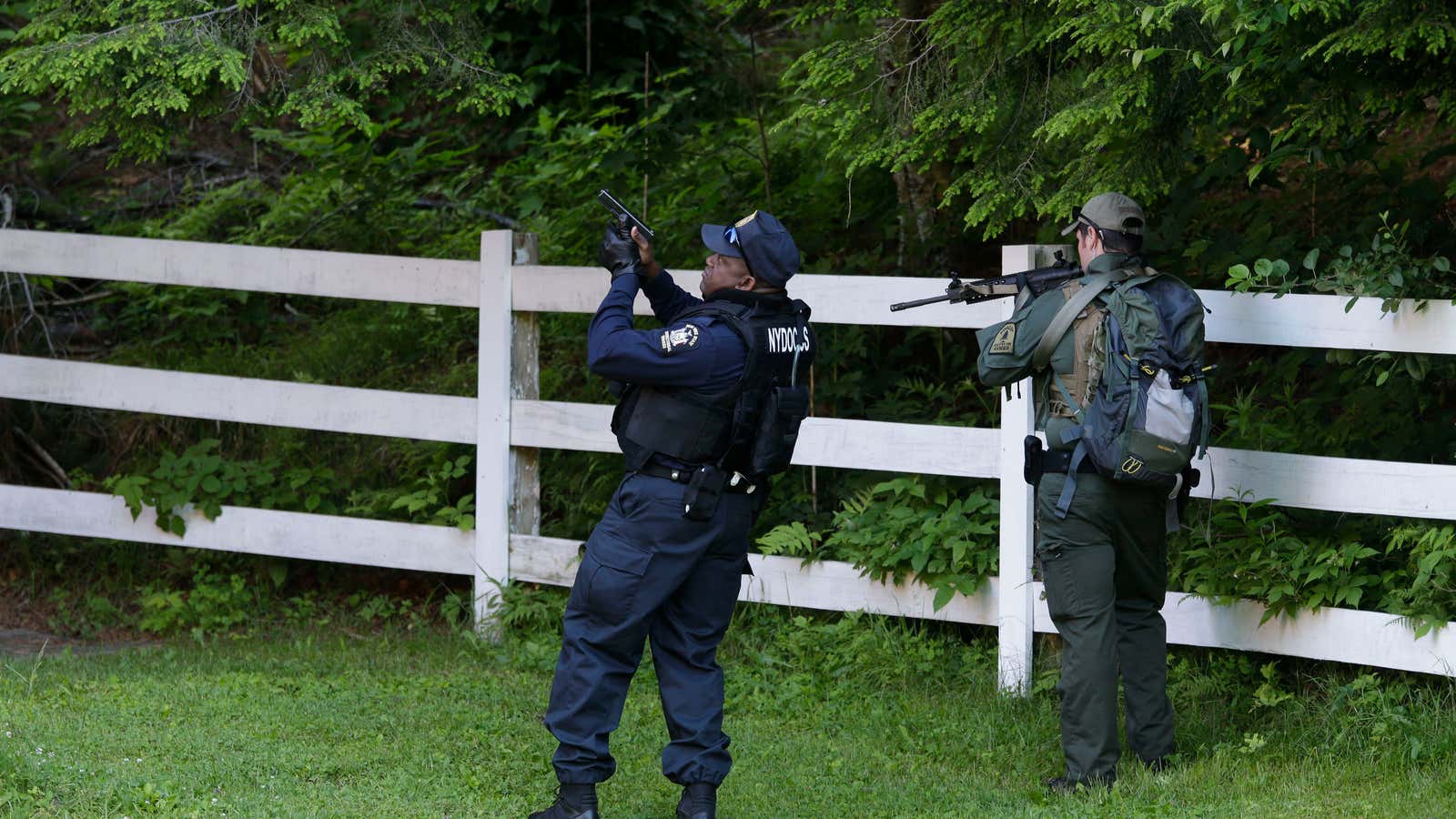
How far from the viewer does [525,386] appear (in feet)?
20.7

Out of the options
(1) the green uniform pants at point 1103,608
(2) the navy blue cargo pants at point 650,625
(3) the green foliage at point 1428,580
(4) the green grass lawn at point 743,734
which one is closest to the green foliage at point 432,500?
(4) the green grass lawn at point 743,734

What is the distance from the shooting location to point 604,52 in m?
8.62

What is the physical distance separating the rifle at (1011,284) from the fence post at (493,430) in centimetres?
206

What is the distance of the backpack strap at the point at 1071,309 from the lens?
4.41 meters

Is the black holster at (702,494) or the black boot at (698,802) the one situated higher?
the black holster at (702,494)

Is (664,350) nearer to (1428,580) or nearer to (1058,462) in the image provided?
(1058,462)

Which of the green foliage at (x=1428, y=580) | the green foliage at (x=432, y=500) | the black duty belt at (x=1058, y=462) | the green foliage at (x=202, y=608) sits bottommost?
the green foliage at (x=202, y=608)

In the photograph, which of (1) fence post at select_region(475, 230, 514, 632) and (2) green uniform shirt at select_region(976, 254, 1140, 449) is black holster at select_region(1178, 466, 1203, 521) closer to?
Answer: (2) green uniform shirt at select_region(976, 254, 1140, 449)

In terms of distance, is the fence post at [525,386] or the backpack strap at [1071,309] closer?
the backpack strap at [1071,309]

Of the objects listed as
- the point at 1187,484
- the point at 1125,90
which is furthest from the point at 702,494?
the point at 1125,90

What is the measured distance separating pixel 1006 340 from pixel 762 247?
36.1 inches

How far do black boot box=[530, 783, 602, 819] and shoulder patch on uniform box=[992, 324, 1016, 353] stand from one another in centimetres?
185

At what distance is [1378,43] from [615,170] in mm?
3929

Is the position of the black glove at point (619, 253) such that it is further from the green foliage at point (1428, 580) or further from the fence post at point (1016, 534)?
the green foliage at point (1428, 580)
